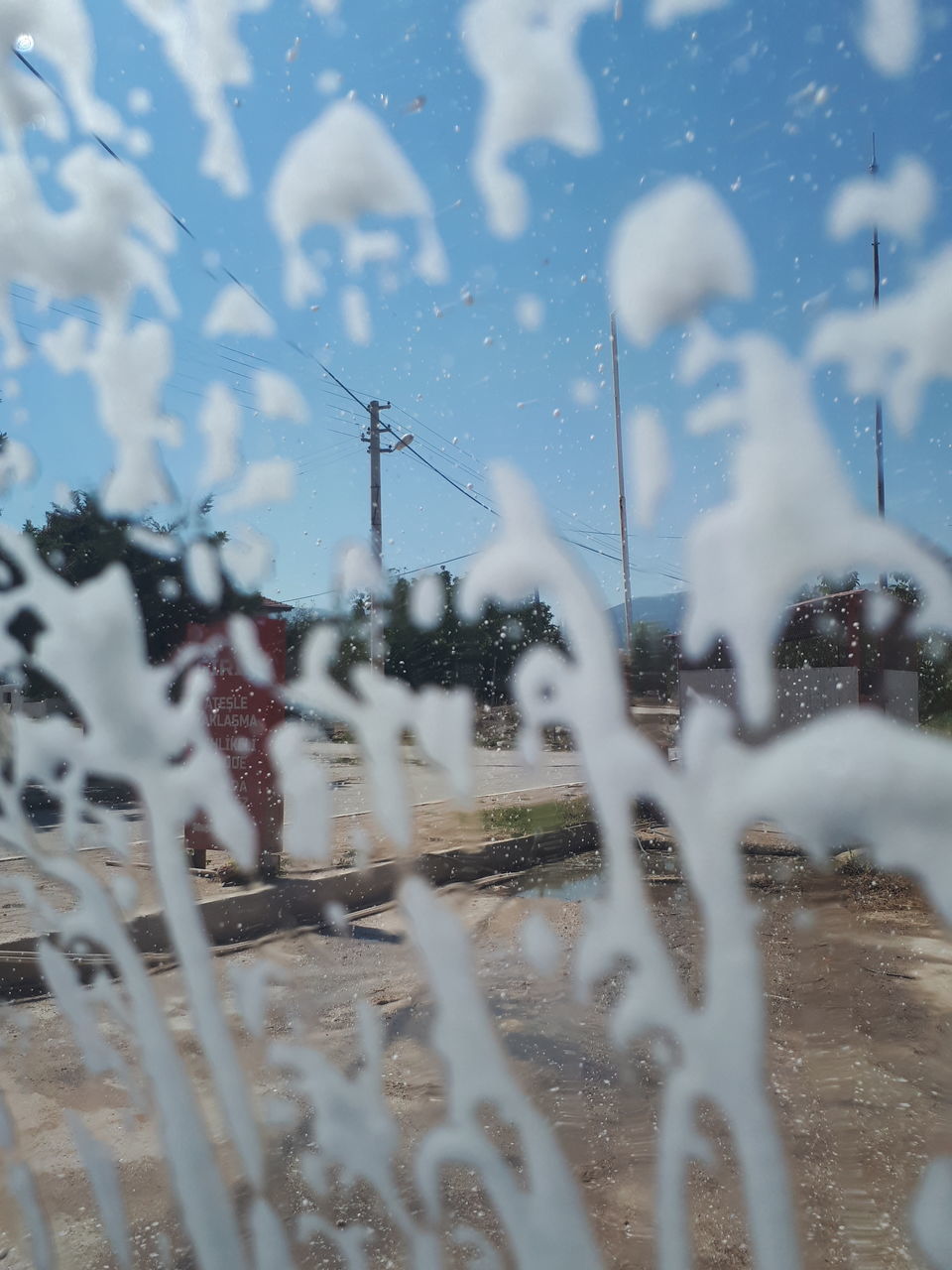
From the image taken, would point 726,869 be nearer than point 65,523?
Yes

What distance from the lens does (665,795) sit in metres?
0.56

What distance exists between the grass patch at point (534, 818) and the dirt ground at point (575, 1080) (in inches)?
3.2

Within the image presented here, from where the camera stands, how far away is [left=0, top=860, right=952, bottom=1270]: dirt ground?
2.89ft

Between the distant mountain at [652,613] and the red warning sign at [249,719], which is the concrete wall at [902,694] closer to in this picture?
the distant mountain at [652,613]

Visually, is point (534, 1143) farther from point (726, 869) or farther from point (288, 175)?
point (288, 175)

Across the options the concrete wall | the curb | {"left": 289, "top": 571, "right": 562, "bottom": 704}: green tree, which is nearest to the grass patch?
the curb

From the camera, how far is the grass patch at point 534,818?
0.82 metres

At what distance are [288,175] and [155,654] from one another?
0.41 meters

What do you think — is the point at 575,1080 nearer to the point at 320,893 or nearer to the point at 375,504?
the point at 320,893

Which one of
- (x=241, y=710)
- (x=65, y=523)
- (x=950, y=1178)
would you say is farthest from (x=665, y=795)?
(x=65, y=523)

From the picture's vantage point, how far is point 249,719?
0.86m

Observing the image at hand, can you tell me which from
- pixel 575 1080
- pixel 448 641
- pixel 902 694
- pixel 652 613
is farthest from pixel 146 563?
pixel 575 1080

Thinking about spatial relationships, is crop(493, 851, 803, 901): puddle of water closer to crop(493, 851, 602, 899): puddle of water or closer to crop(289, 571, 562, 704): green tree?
crop(493, 851, 602, 899): puddle of water

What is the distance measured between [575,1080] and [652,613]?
147 cm
